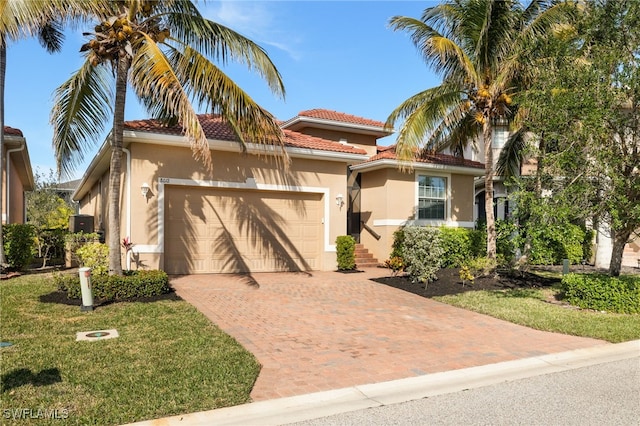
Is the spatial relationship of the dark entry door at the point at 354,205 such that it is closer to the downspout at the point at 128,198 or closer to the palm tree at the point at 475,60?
the palm tree at the point at 475,60

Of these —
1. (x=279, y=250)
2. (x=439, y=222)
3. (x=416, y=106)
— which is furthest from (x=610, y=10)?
(x=279, y=250)

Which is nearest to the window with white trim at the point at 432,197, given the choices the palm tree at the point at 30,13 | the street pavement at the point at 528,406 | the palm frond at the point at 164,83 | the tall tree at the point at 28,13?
the palm frond at the point at 164,83

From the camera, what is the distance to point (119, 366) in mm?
5375

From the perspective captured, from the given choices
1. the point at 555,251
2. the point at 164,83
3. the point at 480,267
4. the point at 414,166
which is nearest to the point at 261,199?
the point at 414,166

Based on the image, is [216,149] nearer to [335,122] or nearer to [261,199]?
[261,199]

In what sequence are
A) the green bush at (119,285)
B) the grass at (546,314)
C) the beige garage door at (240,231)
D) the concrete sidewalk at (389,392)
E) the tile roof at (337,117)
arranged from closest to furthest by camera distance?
the concrete sidewalk at (389,392) < the grass at (546,314) < the green bush at (119,285) < the beige garage door at (240,231) < the tile roof at (337,117)

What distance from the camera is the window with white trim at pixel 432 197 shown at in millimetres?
17359

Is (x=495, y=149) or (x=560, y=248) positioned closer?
(x=560, y=248)

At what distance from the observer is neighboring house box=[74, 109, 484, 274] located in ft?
40.0

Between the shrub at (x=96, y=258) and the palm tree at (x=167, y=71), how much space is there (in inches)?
27.5

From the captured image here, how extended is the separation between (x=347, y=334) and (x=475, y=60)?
9.45 metres

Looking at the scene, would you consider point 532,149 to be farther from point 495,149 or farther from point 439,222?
point 495,149

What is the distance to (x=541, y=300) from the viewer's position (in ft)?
34.9

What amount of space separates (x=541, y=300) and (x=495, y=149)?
45.6 feet
